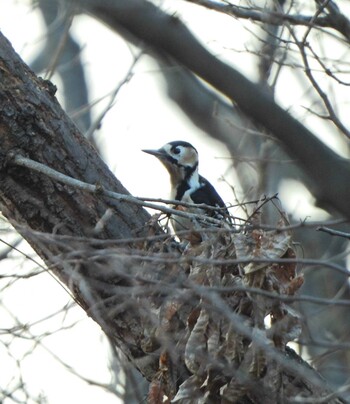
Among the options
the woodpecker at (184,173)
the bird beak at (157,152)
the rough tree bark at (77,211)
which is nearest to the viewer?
the rough tree bark at (77,211)

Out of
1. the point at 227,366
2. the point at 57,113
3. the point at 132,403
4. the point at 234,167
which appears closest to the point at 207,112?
the point at 234,167

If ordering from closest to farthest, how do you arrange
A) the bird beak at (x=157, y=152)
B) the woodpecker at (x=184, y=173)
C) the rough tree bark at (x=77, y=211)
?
the rough tree bark at (x=77, y=211), the woodpecker at (x=184, y=173), the bird beak at (x=157, y=152)

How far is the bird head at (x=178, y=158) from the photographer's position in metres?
6.88

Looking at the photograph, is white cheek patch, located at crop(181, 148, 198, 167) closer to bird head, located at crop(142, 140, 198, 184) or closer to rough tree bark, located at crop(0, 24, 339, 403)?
bird head, located at crop(142, 140, 198, 184)

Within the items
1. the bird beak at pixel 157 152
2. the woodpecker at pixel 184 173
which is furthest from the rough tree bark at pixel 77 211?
the bird beak at pixel 157 152

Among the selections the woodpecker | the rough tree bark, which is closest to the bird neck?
the woodpecker

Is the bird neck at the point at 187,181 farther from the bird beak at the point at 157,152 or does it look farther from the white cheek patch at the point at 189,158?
the bird beak at the point at 157,152

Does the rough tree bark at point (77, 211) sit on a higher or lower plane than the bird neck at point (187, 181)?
lower

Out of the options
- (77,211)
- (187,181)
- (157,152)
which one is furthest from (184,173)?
(77,211)

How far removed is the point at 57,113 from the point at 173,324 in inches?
40.0

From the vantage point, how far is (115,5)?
2.25 m

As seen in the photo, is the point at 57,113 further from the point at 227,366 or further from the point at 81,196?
the point at 227,366

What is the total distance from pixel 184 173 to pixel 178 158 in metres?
0.13

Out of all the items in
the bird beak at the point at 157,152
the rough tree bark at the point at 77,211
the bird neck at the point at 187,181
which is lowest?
the rough tree bark at the point at 77,211
